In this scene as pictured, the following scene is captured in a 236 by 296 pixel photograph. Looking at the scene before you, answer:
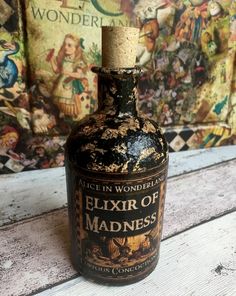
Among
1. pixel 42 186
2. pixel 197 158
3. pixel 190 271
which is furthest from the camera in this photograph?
pixel 197 158

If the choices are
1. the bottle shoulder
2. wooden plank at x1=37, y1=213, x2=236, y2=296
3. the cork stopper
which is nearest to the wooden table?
wooden plank at x1=37, y1=213, x2=236, y2=296

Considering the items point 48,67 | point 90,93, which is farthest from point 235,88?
point 48,67

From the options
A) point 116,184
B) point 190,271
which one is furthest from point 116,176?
point 190,271

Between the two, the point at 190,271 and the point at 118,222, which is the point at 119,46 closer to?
the point at 118,222

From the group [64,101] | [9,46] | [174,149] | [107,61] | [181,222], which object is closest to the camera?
[107,61]

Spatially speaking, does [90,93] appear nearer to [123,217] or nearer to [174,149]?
[174,149]

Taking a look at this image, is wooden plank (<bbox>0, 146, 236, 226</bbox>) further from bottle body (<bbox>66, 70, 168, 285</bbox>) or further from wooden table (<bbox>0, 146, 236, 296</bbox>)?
bottle body (<bbox>66, 70, 168, 285</bbox>)
